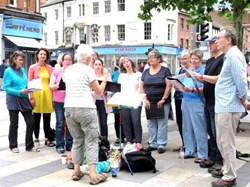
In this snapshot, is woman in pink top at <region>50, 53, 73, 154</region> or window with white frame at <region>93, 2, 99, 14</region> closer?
woman in pink top at <region>50, 53, 73, 154</region>

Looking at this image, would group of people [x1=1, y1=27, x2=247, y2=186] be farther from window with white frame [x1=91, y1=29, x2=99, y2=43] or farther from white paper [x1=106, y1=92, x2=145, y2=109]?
window with white frame [x1=91, y1=29, x2=99, y2=43]

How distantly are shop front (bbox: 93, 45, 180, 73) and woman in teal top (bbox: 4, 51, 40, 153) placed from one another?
32.6m

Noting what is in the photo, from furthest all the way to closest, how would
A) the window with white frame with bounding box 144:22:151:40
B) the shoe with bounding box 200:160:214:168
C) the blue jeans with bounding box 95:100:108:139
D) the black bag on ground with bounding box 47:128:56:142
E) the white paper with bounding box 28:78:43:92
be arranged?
the window with white frame with bounding box 144:22:151:40 < the black bag on ground with bounding box 47:128:56:142 < the blue jeans with bounding box 95:100:108:139 < the white paper with bounding box 28:78:43:92 < the shoe with bounding box 200:160:214:168

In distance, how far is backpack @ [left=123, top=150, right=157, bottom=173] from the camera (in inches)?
229

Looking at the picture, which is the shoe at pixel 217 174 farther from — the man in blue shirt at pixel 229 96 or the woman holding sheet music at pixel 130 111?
the woman holding sheet music at pixel 130 111

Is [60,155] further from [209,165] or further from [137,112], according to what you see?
[209,165]

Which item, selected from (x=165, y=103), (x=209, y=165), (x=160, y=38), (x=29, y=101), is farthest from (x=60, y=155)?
(x=160, y=38)

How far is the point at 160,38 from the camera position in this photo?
132ft

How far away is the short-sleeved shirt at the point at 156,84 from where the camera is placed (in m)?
7.07

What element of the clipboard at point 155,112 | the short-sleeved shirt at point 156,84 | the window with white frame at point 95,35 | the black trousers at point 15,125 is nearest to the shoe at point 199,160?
the clipboard at point 155,112

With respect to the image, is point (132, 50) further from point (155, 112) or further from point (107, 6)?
point (155, 112)

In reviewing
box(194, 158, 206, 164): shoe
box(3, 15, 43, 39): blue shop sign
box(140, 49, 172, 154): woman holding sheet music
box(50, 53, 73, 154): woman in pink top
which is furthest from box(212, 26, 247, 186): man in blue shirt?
box(3, 15, 43, 39): blue shop sign

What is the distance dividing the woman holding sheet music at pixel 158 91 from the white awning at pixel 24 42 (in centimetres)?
2058

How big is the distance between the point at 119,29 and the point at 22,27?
16856 mm
